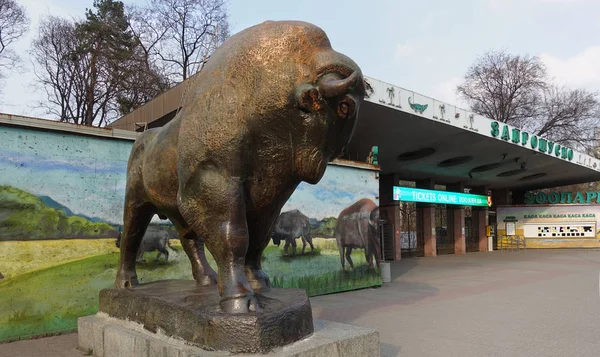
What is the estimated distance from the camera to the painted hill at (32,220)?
5812 millimetres

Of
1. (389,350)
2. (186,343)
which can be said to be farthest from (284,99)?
(389,350)

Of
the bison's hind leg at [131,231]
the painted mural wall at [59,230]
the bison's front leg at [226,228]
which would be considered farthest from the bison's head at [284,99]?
the painted mural wall at [59,230]

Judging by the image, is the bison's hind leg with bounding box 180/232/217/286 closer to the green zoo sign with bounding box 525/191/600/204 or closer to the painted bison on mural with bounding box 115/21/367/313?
the painted bison on mural with bounding box 115/21/367/313

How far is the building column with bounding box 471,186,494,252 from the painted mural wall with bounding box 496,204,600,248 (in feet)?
5.29

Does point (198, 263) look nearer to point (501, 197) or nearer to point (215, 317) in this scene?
point (215, 317)

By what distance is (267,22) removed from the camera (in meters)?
2.53

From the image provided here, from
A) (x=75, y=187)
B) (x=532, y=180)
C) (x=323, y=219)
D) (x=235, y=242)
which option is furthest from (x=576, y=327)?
(x=532, y=180)

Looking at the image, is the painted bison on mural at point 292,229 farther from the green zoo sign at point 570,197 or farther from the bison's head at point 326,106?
the green zoo sign at point 570,197

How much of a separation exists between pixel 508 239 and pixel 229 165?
2542 cm

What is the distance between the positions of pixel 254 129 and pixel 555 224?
2611 cm

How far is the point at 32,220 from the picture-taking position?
599cm

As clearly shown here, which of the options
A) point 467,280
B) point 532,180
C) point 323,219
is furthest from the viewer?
point 532,180

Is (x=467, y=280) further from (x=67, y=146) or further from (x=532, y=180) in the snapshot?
(x=532, y=180)

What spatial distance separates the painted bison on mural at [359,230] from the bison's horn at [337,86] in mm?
7519
